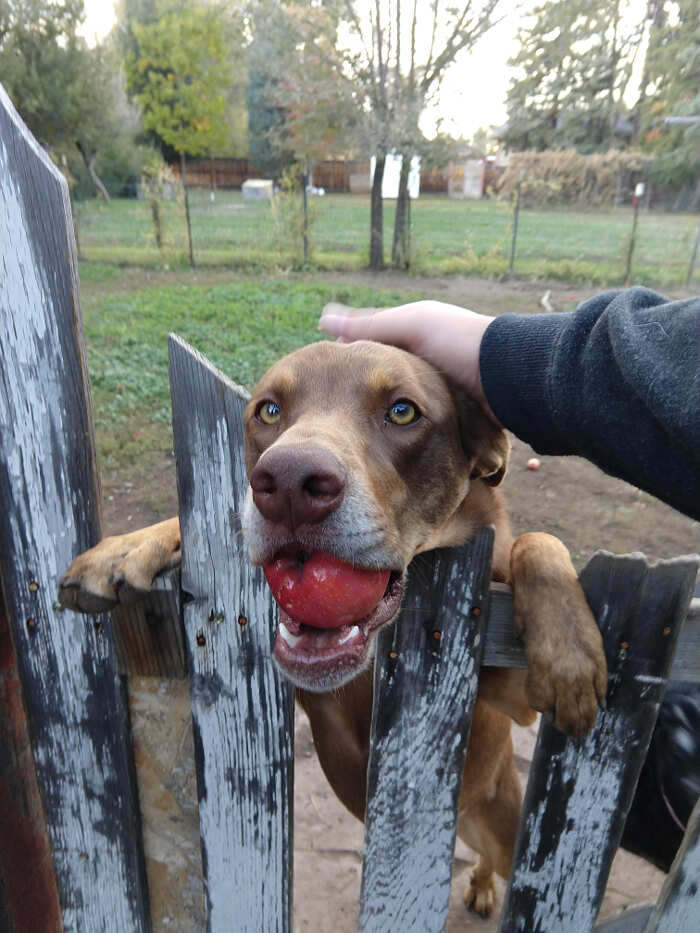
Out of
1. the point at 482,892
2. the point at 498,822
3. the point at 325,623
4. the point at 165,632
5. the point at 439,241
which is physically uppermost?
the point at 325,623

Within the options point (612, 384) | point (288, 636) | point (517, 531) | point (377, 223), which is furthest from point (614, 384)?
point (377, 223)

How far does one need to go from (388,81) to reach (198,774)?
16330 millimetres

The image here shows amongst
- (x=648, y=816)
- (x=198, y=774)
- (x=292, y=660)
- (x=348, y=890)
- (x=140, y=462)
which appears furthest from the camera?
(x=140, y=462)

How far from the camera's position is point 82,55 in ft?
53.5

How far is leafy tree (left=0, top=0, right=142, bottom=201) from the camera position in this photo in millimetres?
15062

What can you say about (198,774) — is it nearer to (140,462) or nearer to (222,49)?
(140,462)

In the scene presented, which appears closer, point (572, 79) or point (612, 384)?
point (612, 384)

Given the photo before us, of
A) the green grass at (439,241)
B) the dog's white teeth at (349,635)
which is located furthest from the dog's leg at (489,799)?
the green grass at (439,241)

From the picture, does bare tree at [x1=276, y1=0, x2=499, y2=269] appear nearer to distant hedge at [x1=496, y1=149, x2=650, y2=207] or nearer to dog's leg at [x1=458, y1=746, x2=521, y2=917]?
distant hedge at [x1=496, y1=149, x2=650, y2=207]

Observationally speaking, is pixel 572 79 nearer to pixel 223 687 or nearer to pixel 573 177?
pixel 573 177

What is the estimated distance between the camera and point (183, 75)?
102 feet

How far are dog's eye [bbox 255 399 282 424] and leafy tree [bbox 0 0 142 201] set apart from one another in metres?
16.0

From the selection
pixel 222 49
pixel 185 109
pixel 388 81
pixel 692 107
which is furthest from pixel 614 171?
pixel 185 109

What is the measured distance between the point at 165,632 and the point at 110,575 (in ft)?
0.64
